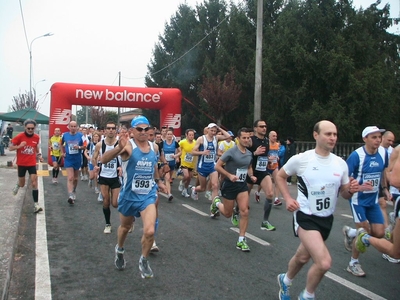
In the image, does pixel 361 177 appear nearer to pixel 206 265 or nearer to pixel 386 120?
pixel 206 265

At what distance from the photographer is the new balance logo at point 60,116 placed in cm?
2047

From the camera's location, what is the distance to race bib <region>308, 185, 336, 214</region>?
4.22m

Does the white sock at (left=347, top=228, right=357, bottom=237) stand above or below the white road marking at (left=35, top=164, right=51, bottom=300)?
above

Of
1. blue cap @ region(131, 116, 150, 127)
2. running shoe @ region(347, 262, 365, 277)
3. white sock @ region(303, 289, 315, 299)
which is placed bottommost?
running shoe @ region(347, 262, 365, 277)

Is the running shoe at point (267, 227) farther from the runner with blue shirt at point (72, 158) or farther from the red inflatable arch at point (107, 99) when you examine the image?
the red inflatable arch at point (107, 99)

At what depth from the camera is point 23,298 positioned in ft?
15.1

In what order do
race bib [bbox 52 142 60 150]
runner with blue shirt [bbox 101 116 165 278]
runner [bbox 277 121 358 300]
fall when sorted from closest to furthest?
runner [bbox 277 121 358 300]
runner with blue shirt [bbox 101 116 165 278]
race bib [bbox 52 142 60 150]

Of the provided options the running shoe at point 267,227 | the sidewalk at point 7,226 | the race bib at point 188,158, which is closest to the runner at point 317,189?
the sidewalk at point 7,226

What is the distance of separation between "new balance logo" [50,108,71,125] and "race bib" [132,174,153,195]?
16.3m

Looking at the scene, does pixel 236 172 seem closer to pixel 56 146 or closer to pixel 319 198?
pixel 319 198

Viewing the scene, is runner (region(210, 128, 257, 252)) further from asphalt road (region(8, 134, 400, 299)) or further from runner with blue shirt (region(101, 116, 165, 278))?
runner with blue shirt (region(101, 116, 165, 278))

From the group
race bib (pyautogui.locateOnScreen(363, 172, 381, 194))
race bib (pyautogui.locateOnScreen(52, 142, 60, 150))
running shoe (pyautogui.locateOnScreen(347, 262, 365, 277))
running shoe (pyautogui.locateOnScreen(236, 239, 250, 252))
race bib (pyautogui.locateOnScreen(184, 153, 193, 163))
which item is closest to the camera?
running shoe (pyautogui.locateOnScreen(347, 262, 365, 277))

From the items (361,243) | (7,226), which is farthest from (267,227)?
(7,226)

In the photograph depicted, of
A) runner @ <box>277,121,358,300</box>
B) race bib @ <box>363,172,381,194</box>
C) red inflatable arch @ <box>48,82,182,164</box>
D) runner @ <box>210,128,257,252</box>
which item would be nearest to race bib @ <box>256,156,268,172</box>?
runner @ <box>210,128,257,252</box>
